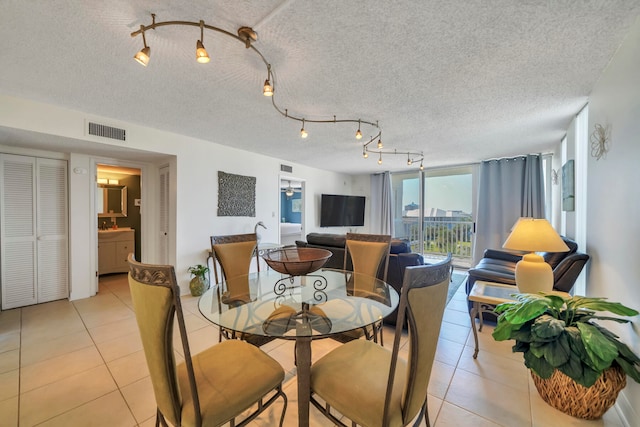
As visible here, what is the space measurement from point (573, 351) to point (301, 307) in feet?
5.12

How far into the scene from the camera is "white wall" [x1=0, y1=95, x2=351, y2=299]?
104 inches

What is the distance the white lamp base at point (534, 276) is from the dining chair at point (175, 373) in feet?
6.88

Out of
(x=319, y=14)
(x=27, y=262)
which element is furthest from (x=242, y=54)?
(x=27, y=262)

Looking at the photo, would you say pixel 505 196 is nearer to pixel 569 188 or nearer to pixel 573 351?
pixel 569 188

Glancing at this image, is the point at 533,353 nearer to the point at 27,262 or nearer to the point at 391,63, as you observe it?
the point at 391,63

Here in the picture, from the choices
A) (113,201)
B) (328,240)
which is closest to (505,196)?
(328,240)

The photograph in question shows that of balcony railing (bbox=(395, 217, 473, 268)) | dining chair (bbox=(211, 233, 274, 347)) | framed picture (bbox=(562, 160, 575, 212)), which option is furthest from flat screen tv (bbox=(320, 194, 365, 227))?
framed picture (bbox=(562, 160, 575, 212))

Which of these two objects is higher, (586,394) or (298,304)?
(298,304)

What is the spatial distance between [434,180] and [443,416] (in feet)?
17.9

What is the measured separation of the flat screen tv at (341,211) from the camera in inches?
251

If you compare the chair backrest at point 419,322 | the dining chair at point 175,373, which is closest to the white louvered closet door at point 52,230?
the dining chair at point 175,373

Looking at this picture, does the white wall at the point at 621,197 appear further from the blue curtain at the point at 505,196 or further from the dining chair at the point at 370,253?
the blue curtain at the point at 505,196

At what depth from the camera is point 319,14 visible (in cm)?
138

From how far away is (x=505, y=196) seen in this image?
4910mm
